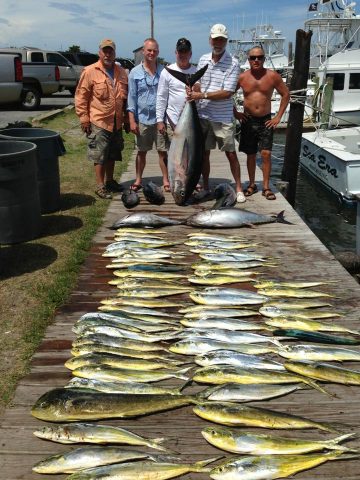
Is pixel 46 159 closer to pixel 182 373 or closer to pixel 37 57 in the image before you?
pixel 182 373

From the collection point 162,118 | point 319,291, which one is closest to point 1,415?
point 319,291

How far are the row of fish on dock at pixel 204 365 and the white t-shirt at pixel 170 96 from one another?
2.50m

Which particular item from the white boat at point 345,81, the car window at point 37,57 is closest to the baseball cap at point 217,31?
the white boat at point 345,81

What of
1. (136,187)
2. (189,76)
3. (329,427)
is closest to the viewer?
(329,427)

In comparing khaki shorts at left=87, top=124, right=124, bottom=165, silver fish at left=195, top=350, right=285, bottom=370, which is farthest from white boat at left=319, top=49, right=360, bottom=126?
silver fish at left=195, top=350, right=285, bottom=370

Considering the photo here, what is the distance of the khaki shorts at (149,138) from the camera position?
7.00 meters

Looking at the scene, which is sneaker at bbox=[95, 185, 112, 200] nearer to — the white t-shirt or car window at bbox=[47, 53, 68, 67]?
the white t-shirt

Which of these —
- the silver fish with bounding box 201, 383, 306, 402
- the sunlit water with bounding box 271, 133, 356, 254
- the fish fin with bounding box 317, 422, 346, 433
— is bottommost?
the sunlit water with bounding box 271, 133, 356, 254

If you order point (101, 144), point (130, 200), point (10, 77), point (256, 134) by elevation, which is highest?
point (10, 77)

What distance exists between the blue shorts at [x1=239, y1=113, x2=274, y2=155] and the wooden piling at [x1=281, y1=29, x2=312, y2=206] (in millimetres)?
2643

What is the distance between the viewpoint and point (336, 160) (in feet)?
39.2

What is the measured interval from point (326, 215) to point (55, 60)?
1586 cm

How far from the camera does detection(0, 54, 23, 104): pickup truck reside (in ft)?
52.5

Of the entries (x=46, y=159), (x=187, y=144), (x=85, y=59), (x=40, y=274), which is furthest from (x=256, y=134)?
(x=85, y=59)
